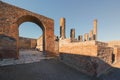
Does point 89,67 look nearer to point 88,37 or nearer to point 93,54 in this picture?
point 93,54

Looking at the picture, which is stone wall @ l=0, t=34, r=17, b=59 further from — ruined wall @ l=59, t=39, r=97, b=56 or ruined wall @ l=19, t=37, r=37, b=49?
ruined wall @ l=19, t=37, r=37, b=49

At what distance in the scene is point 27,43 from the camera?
18500 millimetres

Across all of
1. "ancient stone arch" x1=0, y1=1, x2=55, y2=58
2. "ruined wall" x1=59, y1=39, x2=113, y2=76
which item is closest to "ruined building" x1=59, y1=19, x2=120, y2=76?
"ruined wall" x1=59, y1=39, x2=113, y2=76

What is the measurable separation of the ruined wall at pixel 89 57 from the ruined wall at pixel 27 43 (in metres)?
10.9

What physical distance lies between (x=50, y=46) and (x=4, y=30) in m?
4.19

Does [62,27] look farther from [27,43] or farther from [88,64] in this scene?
[88,64]

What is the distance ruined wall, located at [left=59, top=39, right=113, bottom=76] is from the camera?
7.07 meters

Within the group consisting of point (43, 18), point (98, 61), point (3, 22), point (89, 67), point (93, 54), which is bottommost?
point (89, 67)

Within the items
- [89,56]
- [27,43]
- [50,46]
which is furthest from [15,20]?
[27,43]

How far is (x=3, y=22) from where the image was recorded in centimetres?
604

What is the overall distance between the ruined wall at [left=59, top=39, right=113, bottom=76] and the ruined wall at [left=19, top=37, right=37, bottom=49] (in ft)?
35.7

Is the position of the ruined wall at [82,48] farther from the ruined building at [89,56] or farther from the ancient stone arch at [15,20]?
the ancient stone arch at [15,20]

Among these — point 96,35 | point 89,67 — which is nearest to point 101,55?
point 89,67

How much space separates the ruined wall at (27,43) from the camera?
1779 cm
